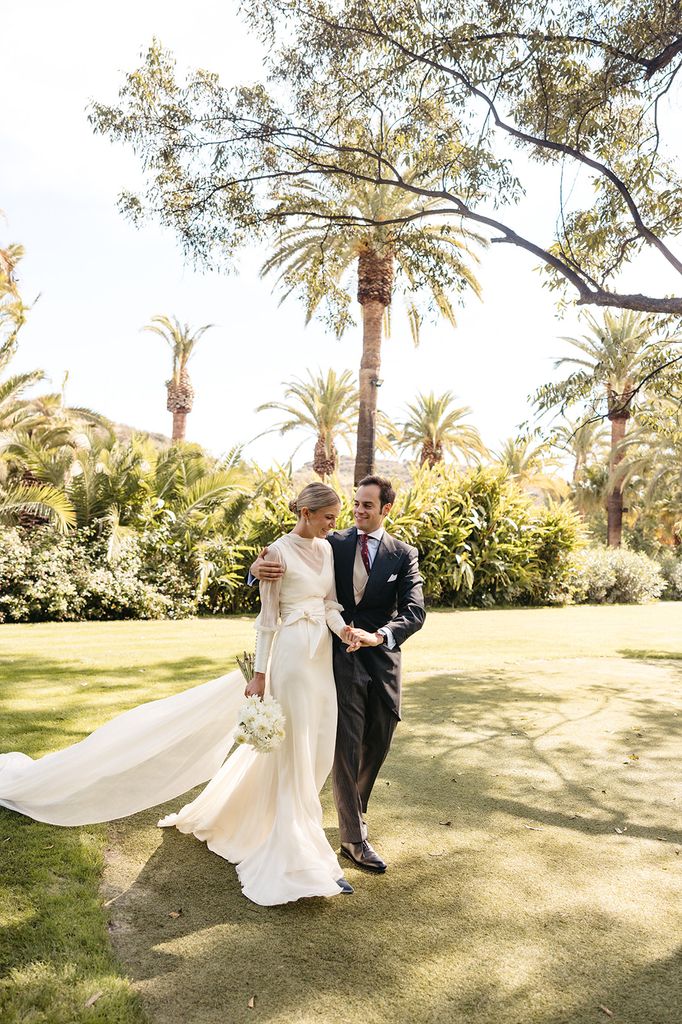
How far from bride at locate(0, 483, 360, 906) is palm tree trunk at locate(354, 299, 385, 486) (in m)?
16.5

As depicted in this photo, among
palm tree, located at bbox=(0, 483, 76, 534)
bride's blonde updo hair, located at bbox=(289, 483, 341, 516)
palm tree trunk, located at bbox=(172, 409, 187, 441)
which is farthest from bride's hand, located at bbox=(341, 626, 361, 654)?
palm tree trunk, located at bbox=(172, 409, 187, 441)

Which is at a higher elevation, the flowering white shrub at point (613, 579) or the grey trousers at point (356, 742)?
the flowering white shrub at point (613, 579)

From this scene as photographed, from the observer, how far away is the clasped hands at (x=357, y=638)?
4145mm

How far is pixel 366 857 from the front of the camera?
4480mm

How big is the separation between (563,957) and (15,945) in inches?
97.1

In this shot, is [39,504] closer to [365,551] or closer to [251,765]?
[251,765]

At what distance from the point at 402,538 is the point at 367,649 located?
50.6 feet

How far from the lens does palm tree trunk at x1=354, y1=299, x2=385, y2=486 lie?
21188 mm

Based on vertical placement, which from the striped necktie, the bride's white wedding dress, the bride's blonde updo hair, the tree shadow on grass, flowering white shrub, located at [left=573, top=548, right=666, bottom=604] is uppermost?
flowering white shrub, located at [left=573, top=548, right=666, bottom=604]

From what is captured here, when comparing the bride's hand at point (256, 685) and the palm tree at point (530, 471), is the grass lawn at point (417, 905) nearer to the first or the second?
the bride's hand at point (256, 685)

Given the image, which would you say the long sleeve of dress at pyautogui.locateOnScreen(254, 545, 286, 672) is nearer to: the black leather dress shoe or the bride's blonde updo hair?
the bride's blonde updo hair

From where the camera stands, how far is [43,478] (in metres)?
17.5

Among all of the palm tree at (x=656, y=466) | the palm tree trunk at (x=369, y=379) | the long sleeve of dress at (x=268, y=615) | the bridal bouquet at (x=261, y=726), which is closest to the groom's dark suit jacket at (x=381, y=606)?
the long sleeve of dress at (x=268, y=615)

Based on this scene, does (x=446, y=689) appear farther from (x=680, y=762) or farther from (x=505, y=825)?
(x=505, y=825)
